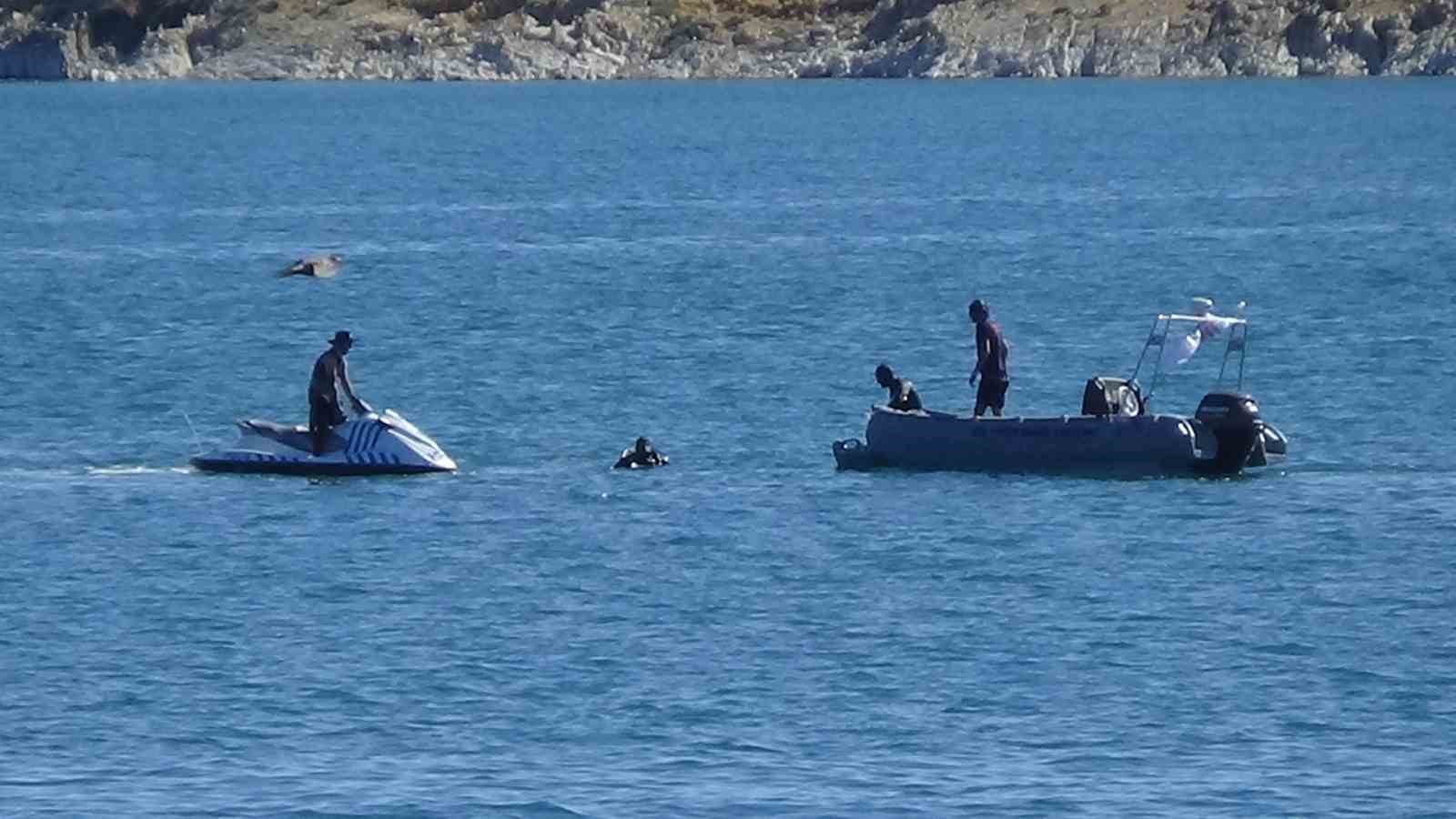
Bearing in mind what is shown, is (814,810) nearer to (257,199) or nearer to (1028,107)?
(257,199)

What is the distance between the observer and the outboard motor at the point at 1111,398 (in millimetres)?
31422

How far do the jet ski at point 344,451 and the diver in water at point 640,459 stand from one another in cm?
163

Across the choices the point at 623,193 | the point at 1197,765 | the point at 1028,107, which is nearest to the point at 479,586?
the point at 1197,765

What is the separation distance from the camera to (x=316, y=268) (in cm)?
5991

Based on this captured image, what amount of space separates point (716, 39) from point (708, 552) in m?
142

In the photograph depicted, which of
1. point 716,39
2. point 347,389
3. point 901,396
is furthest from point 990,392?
point 716,39

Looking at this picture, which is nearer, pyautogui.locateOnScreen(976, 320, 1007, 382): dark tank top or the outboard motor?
the outboard motor

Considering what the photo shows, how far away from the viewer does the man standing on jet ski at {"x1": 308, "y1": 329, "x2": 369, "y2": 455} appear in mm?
31344

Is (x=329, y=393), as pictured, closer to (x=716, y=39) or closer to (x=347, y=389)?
(x=347, y=389)

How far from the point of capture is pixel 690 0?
16788cm

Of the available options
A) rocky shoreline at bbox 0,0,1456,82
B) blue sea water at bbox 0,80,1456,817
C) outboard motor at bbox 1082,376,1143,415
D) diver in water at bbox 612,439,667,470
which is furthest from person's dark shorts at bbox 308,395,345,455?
rocky shoreline at bbox 0,0,1456,82

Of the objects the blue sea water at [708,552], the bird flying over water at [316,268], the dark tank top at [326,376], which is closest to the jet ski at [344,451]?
the blue sea water at [708,552]

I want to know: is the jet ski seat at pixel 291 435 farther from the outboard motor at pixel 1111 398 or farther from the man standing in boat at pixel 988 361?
the outboard motor at pixel 1111 398

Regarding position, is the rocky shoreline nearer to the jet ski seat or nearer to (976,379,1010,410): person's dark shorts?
(976,379,1010,410): person's dark shorts
